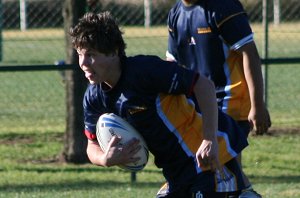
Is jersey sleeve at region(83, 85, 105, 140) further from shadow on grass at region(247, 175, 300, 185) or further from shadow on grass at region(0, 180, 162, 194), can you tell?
shadow on grass at region(247, 175, 300, 185)

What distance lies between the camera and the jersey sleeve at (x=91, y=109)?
5055 millimetres

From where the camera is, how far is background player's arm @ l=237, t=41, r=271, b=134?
19.2 ft

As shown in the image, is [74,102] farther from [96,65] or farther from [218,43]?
[96,65]

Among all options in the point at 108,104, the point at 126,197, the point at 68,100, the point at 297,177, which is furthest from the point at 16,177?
the point at 108,104

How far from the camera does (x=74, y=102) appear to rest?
9.82 metres

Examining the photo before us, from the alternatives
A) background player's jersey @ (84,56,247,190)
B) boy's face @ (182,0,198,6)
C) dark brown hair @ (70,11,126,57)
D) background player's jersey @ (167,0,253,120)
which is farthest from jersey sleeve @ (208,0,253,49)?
dark brown hair @ (70,11,126,57)

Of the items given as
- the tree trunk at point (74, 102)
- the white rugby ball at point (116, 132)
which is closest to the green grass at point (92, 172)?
the tree trunk at point (74, 102)

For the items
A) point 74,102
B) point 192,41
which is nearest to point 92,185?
point 74,102

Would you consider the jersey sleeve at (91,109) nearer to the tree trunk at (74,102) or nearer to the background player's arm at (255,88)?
the background player's arm at (255,88)

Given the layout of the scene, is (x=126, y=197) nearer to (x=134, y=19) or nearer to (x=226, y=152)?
(x=226, y=152)

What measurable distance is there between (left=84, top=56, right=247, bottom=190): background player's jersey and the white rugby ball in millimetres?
41

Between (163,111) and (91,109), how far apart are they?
420 mm

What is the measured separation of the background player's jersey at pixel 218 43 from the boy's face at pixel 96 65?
1304 millimetres

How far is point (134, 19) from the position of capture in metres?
15.0
